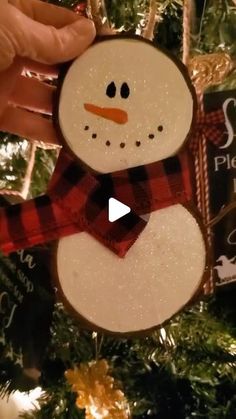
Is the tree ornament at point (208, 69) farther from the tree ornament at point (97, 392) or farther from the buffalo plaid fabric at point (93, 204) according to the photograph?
the tree ornament at point (97, 392)

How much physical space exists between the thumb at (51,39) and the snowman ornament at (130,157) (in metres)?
0.01

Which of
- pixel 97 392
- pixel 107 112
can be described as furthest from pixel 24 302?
pixel 107 112

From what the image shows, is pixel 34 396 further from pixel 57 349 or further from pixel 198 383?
pixel 198 383

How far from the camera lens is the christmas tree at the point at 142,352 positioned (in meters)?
0.61

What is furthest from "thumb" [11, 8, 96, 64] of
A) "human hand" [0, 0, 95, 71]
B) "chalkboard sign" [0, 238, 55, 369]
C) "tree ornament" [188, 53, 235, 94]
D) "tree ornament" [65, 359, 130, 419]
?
"tree ornament" [65, 359, 130, 419]

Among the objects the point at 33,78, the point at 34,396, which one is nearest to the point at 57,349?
the point at 34,396

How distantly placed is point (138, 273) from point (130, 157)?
0.11 metres

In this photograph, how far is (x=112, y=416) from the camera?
0.62 metres

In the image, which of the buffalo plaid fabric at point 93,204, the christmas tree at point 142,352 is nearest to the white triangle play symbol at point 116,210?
the buffalo plaid fabric at point 93,204

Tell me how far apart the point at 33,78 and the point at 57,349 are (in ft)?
0.97

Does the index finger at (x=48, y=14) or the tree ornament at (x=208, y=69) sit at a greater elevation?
the index finger at (x=48, y=14)

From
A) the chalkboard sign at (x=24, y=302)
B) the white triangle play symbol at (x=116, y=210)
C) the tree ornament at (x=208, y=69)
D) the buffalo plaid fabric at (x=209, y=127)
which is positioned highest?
the tree ornament at (x=208, y=69)

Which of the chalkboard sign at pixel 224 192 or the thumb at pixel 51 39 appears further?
the chalkboard sign at pixel 224 192

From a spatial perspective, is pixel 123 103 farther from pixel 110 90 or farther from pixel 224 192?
pixel 224 192
